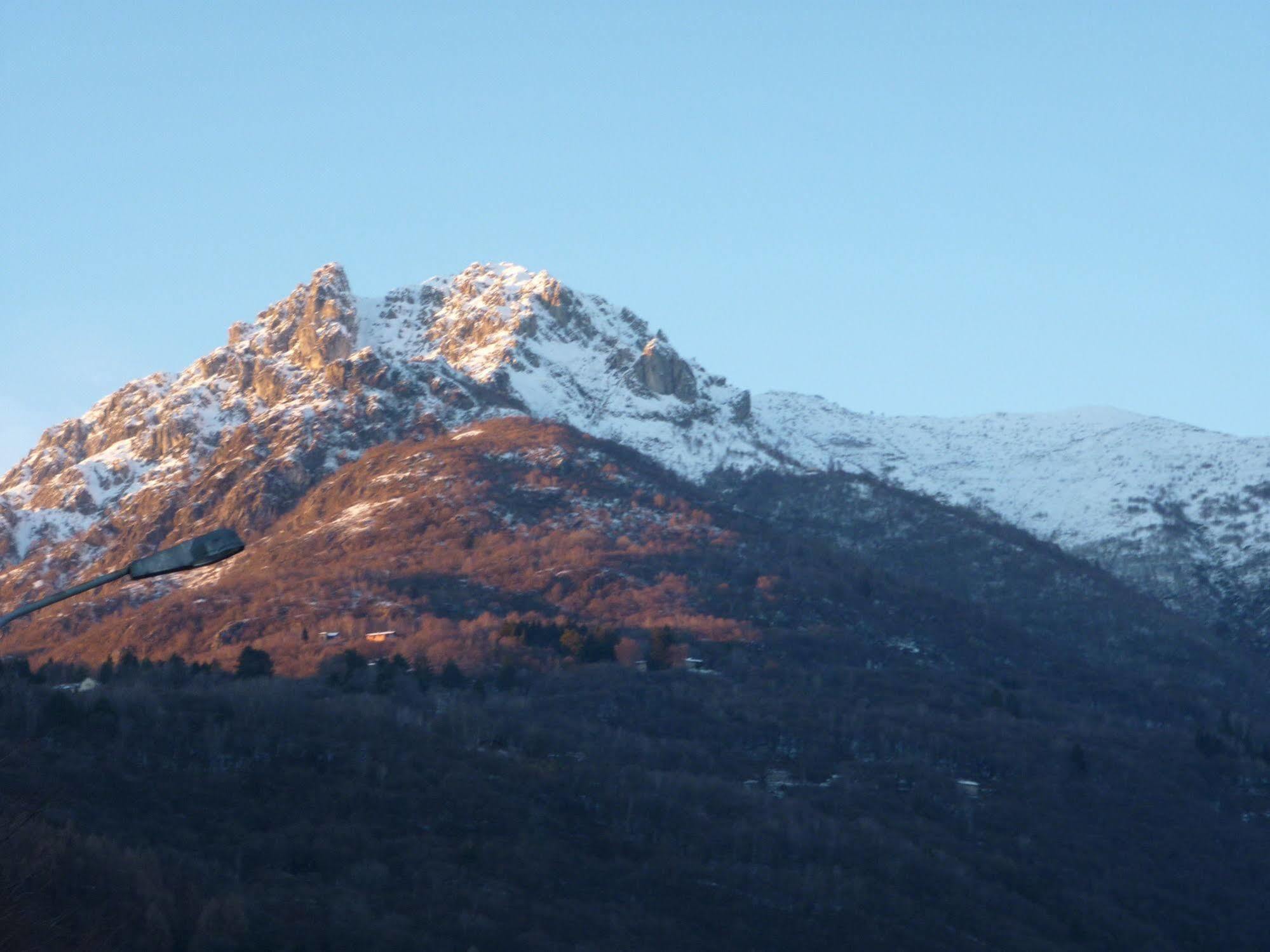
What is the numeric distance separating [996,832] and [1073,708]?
5363 cm

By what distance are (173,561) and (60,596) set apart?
73.8 inches

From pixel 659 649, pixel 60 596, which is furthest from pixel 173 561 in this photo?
pixel 659 649

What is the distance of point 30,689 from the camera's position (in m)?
129

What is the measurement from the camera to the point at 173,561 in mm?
23484

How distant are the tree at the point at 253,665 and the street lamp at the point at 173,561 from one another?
453 ft

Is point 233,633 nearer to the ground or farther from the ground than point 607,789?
farther from the ground

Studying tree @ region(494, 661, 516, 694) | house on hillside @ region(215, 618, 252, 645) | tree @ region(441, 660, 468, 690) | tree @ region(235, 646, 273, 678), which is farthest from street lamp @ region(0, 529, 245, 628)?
house on hillside @ region(215, 618, 252, 645)

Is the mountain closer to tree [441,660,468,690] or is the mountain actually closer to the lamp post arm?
tree [441,660,468,690]

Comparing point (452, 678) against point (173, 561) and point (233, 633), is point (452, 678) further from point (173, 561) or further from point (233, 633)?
point (173, 561)

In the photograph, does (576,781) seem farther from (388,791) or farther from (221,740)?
(221,740)

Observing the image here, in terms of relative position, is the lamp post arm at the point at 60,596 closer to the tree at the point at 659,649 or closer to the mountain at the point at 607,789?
the mountain at the point at 607,789

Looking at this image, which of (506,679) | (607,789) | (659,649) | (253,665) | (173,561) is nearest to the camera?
(173,561)

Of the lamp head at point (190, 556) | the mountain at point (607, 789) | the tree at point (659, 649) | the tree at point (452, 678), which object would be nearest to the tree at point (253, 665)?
the mountain at point (607, 789)

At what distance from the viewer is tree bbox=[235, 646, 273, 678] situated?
161000mm
